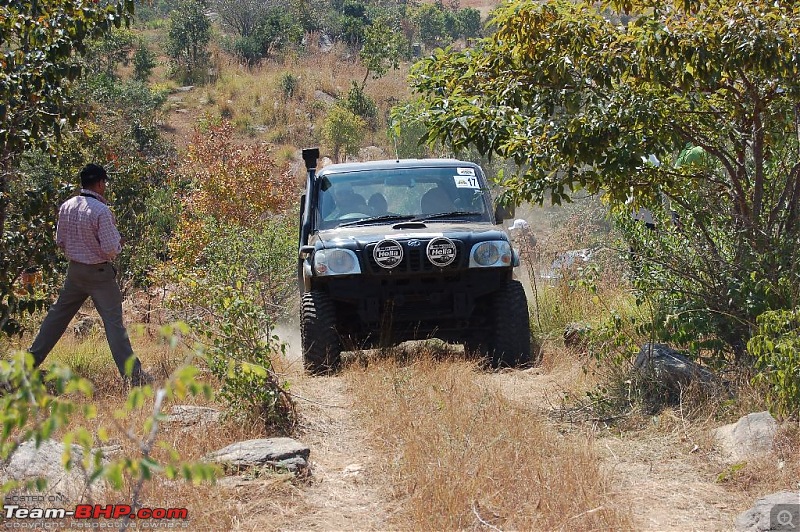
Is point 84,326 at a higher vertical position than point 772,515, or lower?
lower

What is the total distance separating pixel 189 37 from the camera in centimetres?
3934

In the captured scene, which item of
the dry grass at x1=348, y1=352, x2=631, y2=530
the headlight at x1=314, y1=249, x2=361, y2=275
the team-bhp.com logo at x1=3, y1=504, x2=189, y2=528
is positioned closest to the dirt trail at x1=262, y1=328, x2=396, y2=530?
the dry grass at x1=348, y1=352, x2=631, y2=530

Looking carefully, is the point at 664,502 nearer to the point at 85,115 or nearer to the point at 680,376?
the point at 680,376

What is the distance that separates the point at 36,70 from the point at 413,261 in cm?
316

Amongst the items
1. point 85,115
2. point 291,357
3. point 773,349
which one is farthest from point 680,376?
point 85,115

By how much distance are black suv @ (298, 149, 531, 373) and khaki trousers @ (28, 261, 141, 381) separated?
1.44 m

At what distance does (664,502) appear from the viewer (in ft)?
14.3

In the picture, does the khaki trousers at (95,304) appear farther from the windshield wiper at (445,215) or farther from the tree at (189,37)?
the tree at (189,37)

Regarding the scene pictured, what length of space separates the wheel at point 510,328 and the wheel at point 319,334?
129 cm

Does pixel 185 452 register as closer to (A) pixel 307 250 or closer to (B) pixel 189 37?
(A) pixel 307 250

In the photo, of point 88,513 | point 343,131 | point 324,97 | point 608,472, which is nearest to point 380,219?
point 608,472

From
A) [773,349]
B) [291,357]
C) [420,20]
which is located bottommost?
[291,357]

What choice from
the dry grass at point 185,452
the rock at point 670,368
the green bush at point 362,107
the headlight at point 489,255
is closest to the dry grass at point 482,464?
the dry grass at point 185,452

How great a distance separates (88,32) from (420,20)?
142 feet
